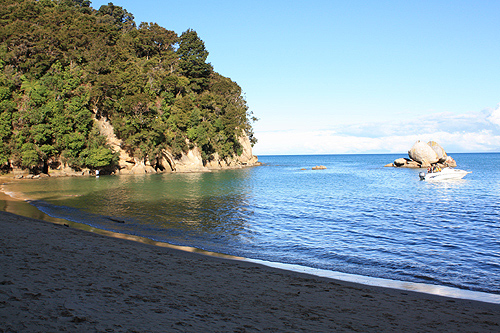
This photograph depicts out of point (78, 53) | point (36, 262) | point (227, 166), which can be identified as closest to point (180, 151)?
point (227, 166)

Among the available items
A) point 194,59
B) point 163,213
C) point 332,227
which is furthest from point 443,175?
point 194,59

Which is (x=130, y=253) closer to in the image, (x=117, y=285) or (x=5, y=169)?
(x=117, y=285)

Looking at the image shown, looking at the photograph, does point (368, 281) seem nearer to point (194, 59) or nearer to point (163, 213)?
point (163, 213)

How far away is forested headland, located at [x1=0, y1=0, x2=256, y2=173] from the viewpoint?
168ft

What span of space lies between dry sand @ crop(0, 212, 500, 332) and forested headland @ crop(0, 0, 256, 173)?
4881 cm

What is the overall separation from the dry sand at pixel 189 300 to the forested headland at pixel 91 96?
4881 cm

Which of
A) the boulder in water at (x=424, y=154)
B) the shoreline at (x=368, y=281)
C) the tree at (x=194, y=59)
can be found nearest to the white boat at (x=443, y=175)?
the boulder in water at (x=424, y=154)

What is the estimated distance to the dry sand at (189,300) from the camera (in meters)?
5.27

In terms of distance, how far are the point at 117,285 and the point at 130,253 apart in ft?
11.6

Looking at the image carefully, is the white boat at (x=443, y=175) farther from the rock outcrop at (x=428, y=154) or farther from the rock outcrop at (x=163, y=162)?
the rock outcrop at (x=163, y=162)

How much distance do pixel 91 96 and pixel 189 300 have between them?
6020 cm

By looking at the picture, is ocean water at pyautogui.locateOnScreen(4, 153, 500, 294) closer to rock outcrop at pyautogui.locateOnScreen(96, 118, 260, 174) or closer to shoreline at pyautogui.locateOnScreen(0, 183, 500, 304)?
shoreline at pyautogui.locateOnScreen(0, 183, 500, 304)

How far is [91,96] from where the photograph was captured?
191ft

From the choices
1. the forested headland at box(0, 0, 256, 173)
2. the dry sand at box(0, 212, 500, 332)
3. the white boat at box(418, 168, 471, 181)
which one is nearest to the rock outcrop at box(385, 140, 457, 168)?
the white boat at box(418, 168, 471, 181)
